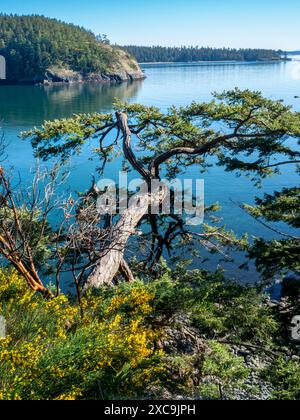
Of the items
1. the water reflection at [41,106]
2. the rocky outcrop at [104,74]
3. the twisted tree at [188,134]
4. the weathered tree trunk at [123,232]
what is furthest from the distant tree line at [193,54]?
the weathered tree trunk at [123,232]

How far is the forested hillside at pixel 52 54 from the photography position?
295ft

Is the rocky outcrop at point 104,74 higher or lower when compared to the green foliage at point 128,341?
higher

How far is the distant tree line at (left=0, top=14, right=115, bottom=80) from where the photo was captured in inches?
3558

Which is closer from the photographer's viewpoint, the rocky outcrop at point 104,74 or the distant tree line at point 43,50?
the rocky outcrop at point 104,74

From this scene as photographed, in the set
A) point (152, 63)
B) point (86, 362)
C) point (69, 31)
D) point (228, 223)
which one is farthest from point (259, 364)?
point (152, 63)

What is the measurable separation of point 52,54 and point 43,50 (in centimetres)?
218

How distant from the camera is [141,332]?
5422 millimetres

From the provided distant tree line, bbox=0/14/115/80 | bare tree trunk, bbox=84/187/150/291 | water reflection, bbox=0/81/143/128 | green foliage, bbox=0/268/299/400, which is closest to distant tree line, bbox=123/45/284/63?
distant tree line, bbox=0/14/115/80

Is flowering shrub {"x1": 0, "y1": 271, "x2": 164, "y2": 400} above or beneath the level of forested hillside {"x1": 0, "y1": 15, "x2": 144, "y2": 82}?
beneath
